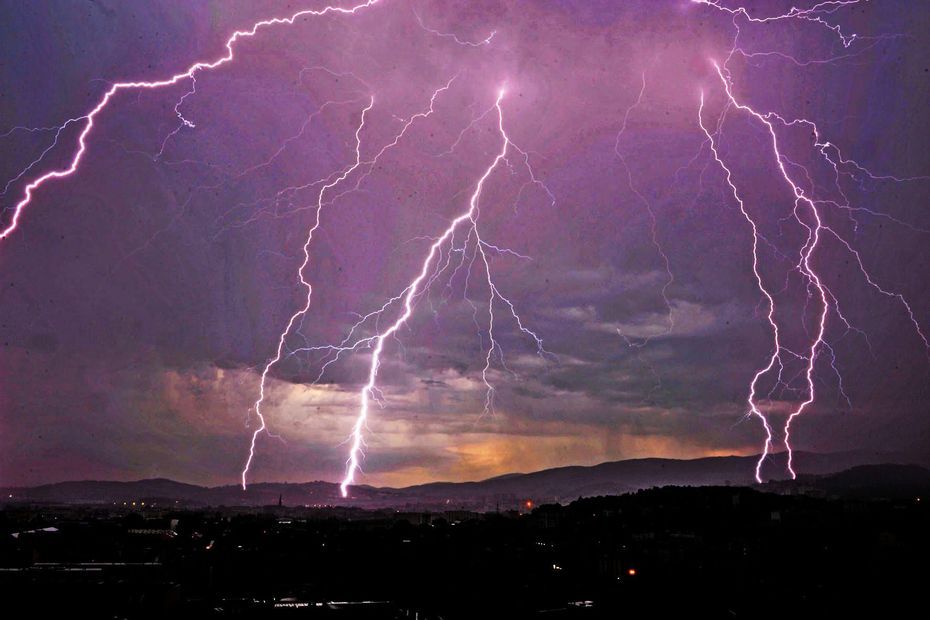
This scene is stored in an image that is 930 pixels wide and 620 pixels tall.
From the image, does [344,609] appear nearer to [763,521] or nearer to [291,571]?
[291,571]

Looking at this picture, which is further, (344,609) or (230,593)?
(230,593)

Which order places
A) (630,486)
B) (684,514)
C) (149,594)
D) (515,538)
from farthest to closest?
(630,486) → (684,514) → (515,538) → (149,594)

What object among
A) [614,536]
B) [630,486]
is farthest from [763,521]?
[630,486]

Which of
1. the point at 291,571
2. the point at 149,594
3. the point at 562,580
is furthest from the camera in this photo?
the point at 291,571

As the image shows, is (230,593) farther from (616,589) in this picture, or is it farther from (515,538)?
(515,538)

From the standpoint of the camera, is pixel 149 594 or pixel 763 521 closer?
pixel 149 594

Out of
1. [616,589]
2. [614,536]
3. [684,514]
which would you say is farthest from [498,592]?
[684,514]

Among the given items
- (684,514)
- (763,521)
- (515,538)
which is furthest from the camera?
(684,514)

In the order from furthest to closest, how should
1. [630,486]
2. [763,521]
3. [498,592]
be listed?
[630,486]
[763,521]
[498,592]
